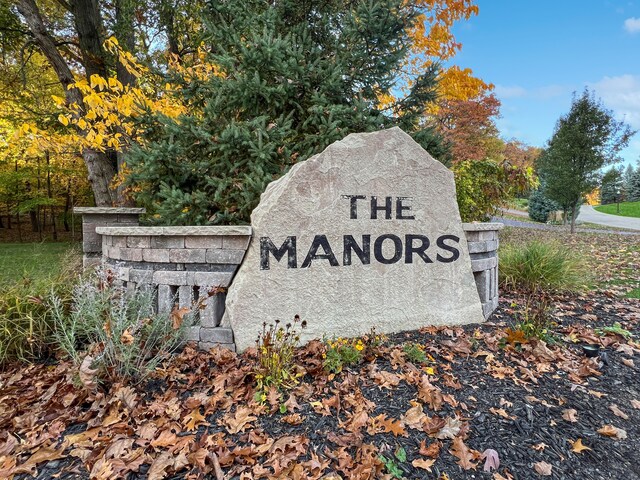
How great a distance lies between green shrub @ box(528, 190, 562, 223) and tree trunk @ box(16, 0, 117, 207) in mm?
23686

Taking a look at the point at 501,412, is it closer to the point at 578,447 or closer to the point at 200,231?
the point at 578,447

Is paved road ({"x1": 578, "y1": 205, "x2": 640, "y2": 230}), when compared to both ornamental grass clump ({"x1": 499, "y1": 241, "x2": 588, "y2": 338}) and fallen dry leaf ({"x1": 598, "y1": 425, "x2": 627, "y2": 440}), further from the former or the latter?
fallen dry leaf ({"x1": 598, "y1": 425, "x2": 627, "y2": 440})

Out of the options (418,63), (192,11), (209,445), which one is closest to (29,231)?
(192,11)

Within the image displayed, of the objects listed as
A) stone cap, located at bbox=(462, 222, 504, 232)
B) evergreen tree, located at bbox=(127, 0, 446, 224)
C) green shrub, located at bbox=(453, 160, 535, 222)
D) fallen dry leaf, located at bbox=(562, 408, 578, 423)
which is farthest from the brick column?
green shrub, located at bbox=(453, 160, 535, 222)

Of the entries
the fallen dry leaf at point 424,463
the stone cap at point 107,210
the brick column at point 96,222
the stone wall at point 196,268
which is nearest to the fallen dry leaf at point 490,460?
the fallen dry leaf at point 424,463

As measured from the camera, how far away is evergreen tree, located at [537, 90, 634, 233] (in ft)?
39.7

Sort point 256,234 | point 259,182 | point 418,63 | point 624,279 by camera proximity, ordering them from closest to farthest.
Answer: point 256,234 < point 259,182 < point 624,279 < point 418,63

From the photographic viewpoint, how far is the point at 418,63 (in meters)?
8.38

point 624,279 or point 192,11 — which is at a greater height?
point 192,11

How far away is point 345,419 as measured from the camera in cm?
222

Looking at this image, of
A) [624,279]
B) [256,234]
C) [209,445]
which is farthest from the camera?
[624,279]

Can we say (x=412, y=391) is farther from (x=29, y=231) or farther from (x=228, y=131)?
(x=29, y=231)

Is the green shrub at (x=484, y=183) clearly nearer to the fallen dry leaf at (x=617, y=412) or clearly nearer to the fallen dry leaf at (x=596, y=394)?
the fallen dry leaf at (x=596, y=394)

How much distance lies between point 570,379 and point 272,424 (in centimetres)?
220
